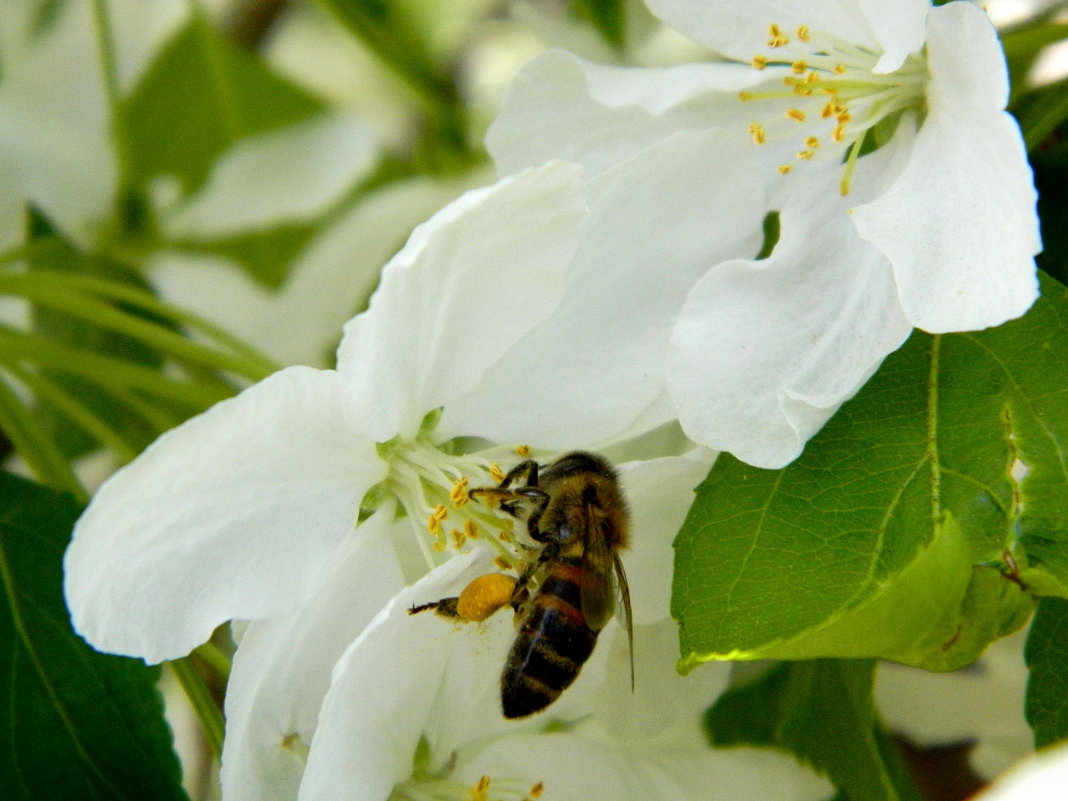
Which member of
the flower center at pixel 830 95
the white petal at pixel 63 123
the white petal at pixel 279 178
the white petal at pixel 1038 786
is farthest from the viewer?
the white petal at pixel 279 178

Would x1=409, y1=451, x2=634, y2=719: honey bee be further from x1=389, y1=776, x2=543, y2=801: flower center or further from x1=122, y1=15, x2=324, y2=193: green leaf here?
x1=122, y1=15, x2=324, y2=193: green leaf

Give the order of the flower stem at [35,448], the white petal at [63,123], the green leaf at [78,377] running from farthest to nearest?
the white petal at [63,123]
the green leaf at [78,377]
the flower stem at [35,448]

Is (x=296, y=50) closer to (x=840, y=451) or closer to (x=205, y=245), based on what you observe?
(x=205, y=245)

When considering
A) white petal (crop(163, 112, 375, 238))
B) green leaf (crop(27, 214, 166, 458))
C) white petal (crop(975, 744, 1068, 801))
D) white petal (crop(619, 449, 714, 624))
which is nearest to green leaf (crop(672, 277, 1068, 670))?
white petal (crop(619, 449, 714, 624))

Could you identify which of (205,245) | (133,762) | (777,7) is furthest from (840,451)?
(205,245)

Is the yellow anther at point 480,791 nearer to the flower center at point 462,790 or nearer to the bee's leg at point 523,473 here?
the flower center at point 462,790

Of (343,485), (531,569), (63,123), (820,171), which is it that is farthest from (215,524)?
(63,123)

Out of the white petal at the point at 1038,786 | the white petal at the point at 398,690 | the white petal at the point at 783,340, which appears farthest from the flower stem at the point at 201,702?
the white petal at the point at 1038,786
